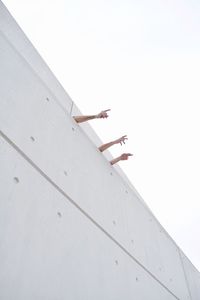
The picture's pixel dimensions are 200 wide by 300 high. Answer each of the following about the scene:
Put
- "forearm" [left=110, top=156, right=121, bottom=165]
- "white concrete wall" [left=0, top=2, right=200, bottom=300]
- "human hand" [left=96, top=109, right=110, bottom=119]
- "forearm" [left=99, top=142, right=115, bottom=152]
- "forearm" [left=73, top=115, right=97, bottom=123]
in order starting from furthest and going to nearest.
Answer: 1. "forearm" [left=110, top=156, right=121, bottom=165]
2. "forearm" [left=99, top=142, right=115, bottom=152]
3. "human hand" [left=96, top=109, right=110, bottom=119]
4. "forearm" [left=73, top=115, right=97, bottom=123]
5. "white concrete wall" [left=0, top=2, right=200, bottom=300]

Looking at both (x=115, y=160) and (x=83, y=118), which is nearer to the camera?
(x=83, y=118)

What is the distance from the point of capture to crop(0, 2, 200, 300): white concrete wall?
1.24 m

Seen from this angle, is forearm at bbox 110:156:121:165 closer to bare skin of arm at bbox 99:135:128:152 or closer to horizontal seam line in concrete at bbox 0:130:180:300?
bare skin of arm at bbox 99:135:128:152

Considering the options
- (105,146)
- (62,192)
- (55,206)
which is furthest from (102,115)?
(55,206)

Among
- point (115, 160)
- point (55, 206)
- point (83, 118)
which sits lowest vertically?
point (55, 206)

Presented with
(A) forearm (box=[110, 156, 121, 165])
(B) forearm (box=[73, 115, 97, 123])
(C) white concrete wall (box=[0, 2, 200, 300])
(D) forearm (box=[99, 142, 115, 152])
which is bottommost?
(C) white concrete wall (box=[0, 2, 200, 300])

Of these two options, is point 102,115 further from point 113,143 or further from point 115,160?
point 115,160

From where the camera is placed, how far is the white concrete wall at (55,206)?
4.06ft

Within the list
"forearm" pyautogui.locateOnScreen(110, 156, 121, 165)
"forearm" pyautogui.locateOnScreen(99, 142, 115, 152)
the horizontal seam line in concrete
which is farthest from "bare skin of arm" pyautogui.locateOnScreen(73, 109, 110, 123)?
the horizontal seam line in concrete

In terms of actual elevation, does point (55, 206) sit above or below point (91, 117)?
below

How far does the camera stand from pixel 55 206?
61.4 inches

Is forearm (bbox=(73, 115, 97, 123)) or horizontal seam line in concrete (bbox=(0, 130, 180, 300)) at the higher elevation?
forearm (bbox=(73, 115, 97, 123))

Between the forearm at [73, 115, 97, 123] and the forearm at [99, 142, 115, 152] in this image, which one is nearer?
the forearm at [73, 115, 97, 123]

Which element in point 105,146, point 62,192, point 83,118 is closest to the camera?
point 62,192
